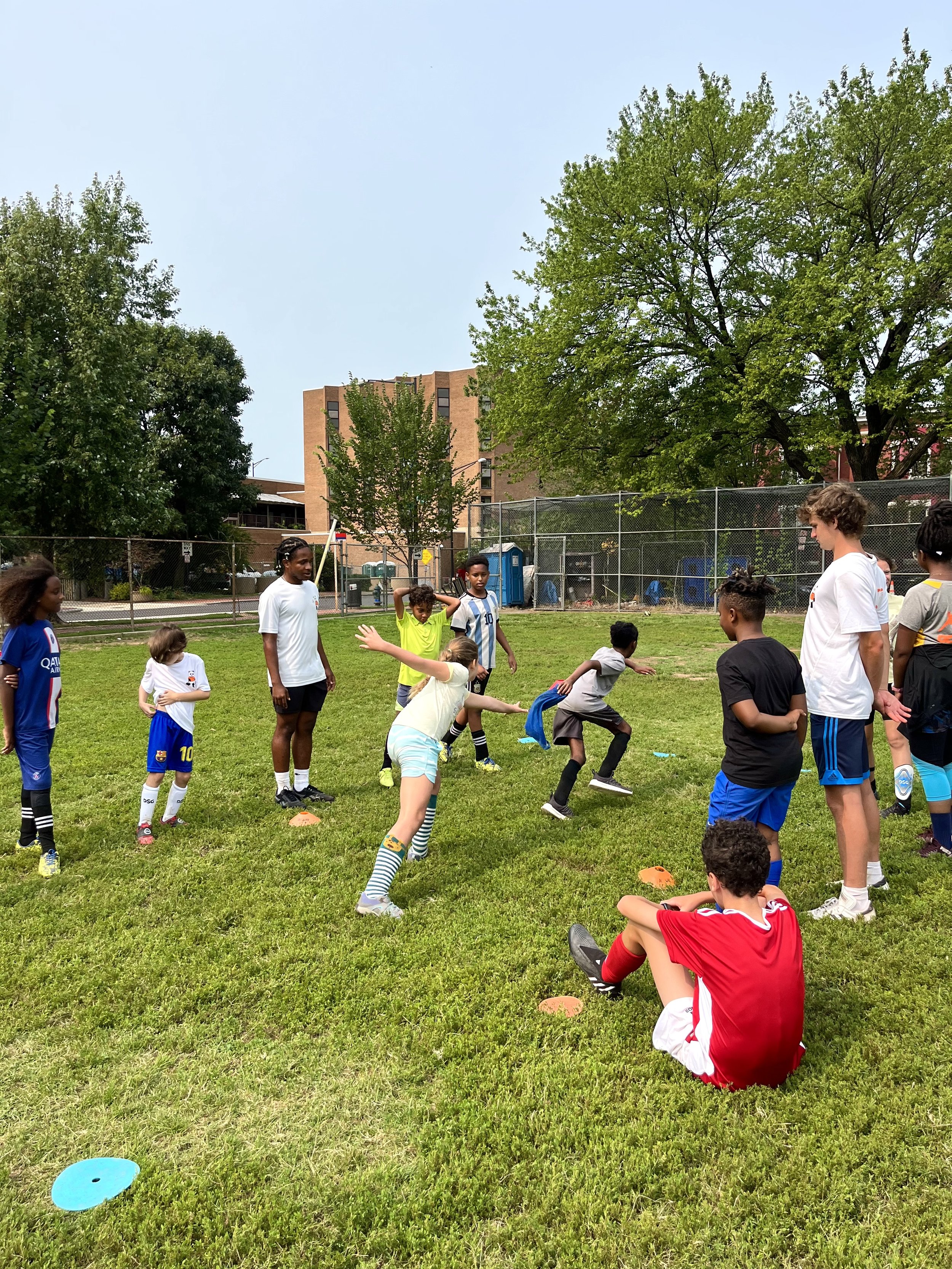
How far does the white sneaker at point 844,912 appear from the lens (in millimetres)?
3803

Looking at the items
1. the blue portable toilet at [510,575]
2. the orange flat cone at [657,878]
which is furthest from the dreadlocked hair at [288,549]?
the blue portable toilet at [510,575]

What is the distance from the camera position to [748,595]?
146 inches

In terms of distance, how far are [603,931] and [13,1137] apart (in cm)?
248

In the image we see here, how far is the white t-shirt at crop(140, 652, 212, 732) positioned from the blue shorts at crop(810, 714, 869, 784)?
12.6 ft

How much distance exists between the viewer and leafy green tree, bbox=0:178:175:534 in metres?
19.4

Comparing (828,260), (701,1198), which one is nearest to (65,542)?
(701,1198)

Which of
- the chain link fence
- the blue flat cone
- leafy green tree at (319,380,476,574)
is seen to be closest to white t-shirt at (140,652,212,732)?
the blue flat cone

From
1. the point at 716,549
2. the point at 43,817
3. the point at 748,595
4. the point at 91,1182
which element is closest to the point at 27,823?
the point at 43,817

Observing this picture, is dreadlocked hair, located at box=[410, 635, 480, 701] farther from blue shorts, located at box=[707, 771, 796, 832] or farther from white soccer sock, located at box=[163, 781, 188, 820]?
white soccer sock, located at box=[163, 781, 188, 820]

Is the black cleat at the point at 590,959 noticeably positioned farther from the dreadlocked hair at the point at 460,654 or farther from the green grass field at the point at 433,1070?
the dreadlocked hair at the point at 460,654

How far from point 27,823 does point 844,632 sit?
483cm

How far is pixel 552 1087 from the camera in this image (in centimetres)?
263

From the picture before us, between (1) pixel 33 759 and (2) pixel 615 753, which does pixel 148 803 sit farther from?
(2) pixel 615 753

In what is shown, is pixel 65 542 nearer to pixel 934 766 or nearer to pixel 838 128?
pixel 934 766
